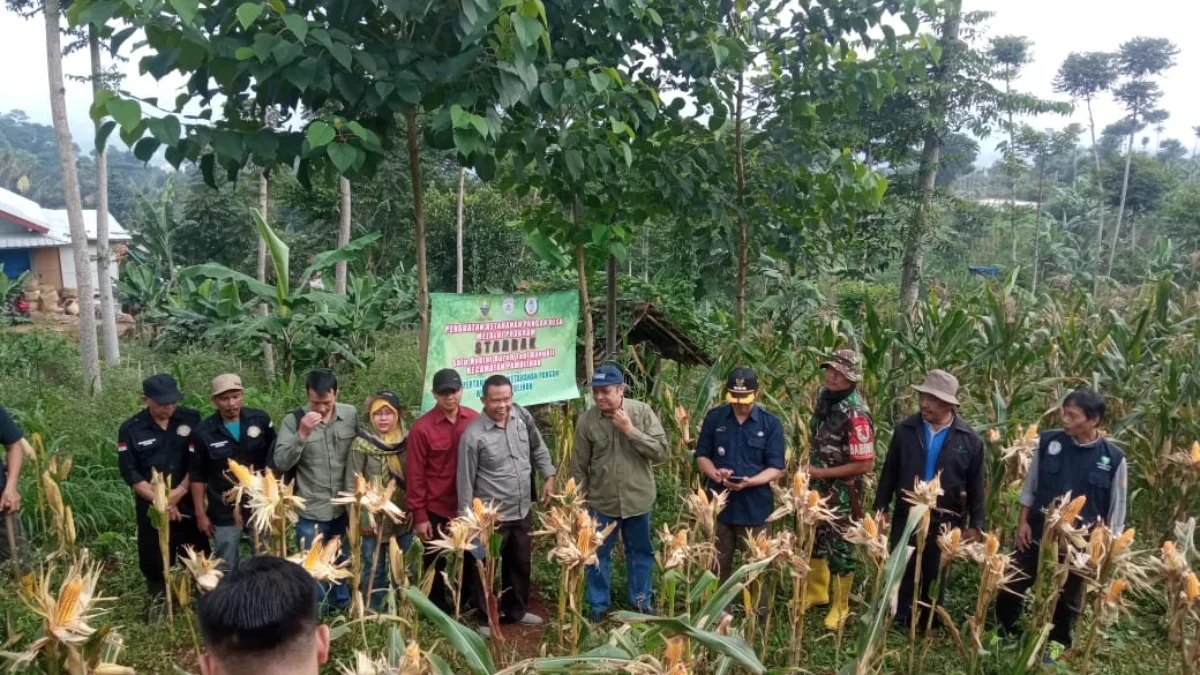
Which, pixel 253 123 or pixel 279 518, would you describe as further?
pixel 253 123

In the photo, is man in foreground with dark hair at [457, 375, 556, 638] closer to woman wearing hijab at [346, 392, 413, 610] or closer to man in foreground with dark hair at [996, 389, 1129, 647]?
woman wearing hijab at [346, 392, 413, 610]

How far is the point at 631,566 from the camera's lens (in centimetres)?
416

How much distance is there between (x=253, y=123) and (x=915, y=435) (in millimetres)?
3277

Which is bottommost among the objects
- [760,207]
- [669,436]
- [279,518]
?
[669,436]

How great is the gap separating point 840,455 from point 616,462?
3.65 ft

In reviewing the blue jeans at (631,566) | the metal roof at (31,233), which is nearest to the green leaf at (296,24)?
the blue jeans at (631,566)

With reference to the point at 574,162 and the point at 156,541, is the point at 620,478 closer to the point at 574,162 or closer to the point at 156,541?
the point at 574,162

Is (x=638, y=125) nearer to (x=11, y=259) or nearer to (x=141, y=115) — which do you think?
(x=141, y=115)

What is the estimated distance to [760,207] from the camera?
520cm

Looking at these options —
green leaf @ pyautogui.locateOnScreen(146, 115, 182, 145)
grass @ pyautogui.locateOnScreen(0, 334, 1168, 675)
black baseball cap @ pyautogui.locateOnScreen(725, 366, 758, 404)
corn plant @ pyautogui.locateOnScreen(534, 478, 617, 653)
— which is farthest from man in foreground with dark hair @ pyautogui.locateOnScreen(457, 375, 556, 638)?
green leaf @ pyautogui.locateOnScreen(146, 115, 182, 145)

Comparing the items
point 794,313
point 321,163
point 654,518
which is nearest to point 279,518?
point 321,163

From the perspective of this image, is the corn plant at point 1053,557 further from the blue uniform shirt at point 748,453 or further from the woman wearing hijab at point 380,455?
the woman wearing hijab at point 380,455

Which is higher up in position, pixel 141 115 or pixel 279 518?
pixel 141 115

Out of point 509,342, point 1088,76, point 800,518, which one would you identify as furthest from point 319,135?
point 1088,76
